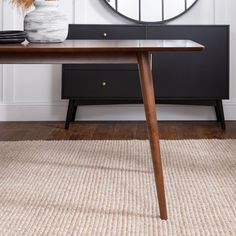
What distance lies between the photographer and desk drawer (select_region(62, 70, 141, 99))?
9.34 ft

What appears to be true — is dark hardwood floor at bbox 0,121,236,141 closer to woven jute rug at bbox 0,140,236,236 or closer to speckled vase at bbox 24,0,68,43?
woven jute rug at bbox 0,140,236,236

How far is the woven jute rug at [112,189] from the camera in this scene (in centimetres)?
123

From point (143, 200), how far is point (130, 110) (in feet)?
5.89

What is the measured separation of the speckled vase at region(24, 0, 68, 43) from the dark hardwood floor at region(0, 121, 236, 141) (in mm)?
1074

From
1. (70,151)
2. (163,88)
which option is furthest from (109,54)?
(163,88)

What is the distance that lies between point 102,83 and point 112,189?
4.46ft

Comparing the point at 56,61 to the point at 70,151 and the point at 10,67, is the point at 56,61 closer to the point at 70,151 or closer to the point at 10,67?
the point at 70,151

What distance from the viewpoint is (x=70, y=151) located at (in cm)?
218

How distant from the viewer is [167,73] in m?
2.86

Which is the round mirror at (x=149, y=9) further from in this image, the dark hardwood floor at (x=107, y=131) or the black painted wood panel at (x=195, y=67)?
the dark hardwood floor at (x=107, y=131)

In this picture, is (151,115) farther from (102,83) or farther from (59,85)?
(59,85)

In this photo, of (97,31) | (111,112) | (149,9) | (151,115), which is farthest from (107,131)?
(151,115)

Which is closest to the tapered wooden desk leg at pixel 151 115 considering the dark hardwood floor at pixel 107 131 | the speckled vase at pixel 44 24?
the speckled vase at pixel 44 24

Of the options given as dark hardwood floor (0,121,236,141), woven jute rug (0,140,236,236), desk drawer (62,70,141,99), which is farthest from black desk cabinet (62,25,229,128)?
woven jute rug (0,140,236,236)
